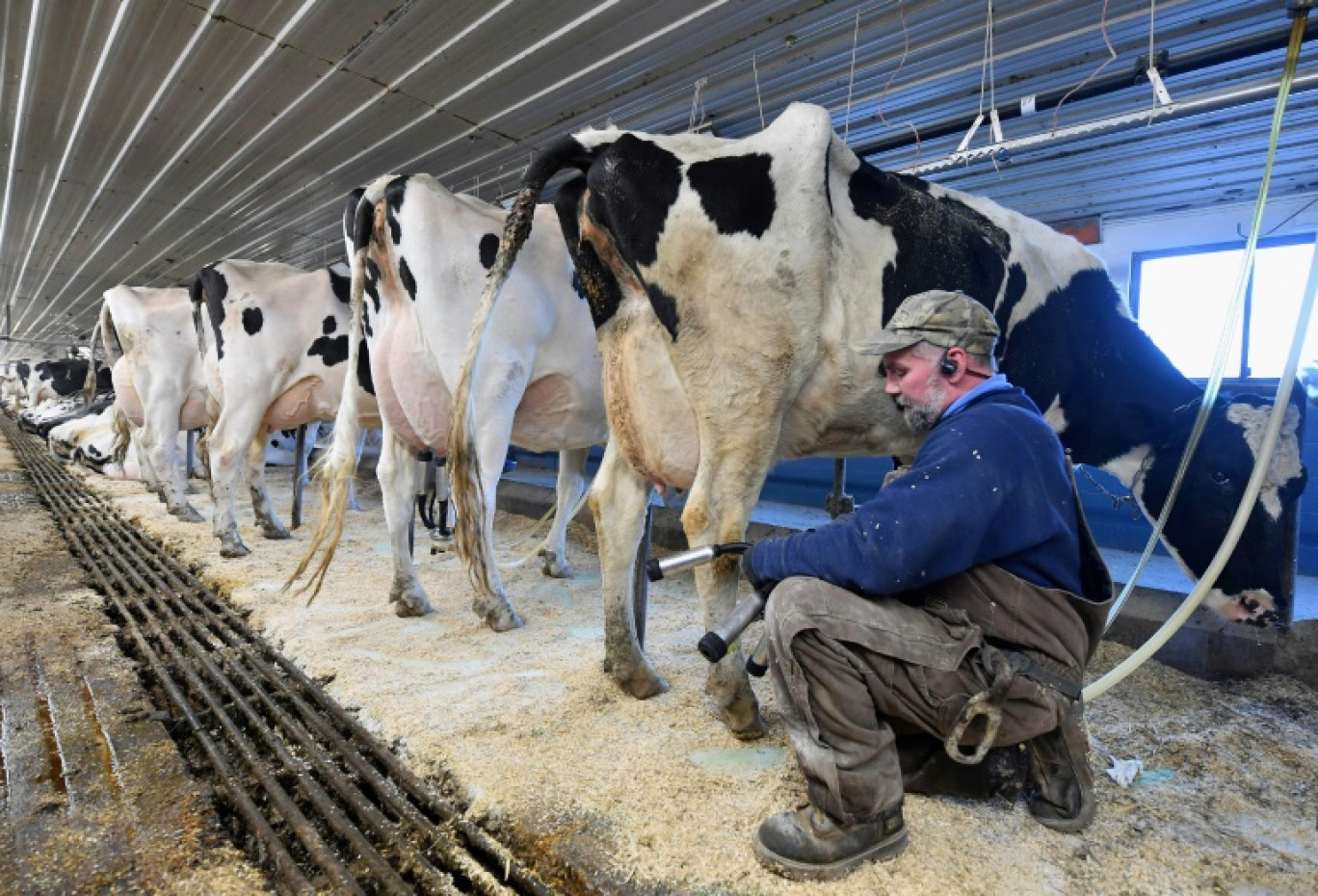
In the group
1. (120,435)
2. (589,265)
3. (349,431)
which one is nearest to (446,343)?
(349,431)

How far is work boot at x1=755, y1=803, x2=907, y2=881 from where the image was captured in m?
1.77

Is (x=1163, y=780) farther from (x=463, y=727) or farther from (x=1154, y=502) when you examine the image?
(x=463, y=727)

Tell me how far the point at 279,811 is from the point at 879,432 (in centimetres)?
236

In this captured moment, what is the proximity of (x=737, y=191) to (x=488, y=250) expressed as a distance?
184 cm

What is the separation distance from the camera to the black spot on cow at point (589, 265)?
9.58 feet

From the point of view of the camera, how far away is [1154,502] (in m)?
3.53

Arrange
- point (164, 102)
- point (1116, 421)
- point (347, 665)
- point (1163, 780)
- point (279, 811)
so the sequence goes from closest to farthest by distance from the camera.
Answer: point (279, 811) → point (1163, 780) → point (347, 665) → point (1116, 421) → point (164, 102)

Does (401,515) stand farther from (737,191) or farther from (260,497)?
(260,497)

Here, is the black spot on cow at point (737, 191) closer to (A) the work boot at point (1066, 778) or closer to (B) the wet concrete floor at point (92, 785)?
(A) the work boot at point (1066, 778)

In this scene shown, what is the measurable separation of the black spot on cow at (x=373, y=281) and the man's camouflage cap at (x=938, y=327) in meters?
3.19

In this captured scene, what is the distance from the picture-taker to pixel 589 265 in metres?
2.95

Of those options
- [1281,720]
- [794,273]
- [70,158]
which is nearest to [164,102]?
[70,158]

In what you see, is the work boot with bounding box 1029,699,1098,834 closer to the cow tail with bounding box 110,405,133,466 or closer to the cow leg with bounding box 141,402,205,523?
the cow leg with bounding box 141,402,205,523

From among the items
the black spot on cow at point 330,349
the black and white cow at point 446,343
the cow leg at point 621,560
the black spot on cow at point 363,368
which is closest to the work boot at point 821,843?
the cow leg at point 621,560
